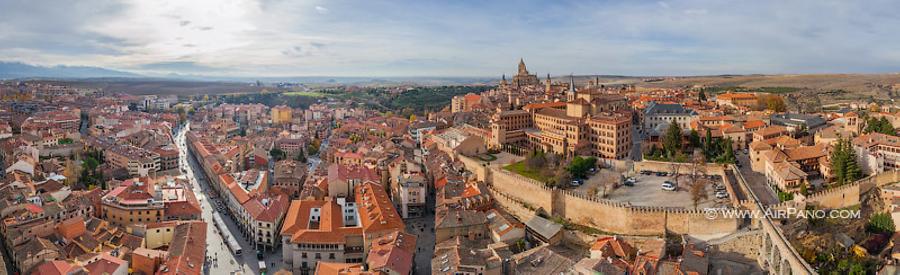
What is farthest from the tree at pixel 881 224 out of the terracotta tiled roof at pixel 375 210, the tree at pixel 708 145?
the terracotta tiled roof at pixel 375 210

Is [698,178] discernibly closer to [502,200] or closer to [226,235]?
[502,200]

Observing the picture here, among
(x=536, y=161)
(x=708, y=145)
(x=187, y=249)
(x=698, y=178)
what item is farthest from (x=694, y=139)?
(x=187, y=249)

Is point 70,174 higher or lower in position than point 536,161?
lower

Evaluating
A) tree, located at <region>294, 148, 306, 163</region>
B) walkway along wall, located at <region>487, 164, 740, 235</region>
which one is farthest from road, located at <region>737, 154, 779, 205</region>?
tree, located at <region>294, 148, 306, 163</region>

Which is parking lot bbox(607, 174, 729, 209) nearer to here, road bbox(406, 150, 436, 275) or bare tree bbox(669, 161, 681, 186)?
bare tree bbox(669, 161, 681, 186)

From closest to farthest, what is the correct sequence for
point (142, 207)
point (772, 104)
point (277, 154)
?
point (142, 207), point (772, 104), point (277, 154)

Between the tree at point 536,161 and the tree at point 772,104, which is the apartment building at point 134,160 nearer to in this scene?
the tree at point 536,161
